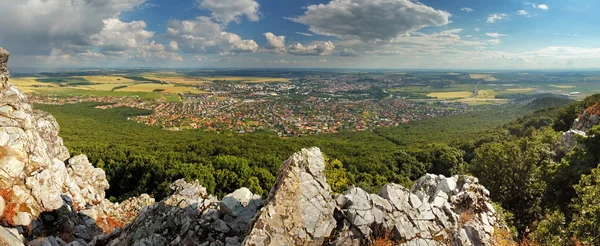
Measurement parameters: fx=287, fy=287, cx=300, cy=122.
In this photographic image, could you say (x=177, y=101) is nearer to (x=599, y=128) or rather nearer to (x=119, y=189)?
(x=119, y=189)

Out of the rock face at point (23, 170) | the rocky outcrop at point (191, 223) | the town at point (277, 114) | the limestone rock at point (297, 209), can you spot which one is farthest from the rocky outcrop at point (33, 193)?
the town at point (277, 114)

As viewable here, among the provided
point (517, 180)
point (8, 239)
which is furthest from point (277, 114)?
point (8, 239)

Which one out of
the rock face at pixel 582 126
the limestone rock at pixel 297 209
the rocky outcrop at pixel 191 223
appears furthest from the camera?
the rock face at pixel 582 126

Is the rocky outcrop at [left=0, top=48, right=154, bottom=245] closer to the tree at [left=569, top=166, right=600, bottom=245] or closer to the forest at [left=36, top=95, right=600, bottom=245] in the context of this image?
the forest at [left=36, top=95, right=600, bottom=245]

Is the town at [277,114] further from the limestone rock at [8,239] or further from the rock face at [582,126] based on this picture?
the limestone rock at [8,239]

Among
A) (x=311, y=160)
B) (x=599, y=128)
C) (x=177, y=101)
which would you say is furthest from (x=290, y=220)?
(x=177, y=101)

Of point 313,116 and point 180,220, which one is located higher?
point 180,220
